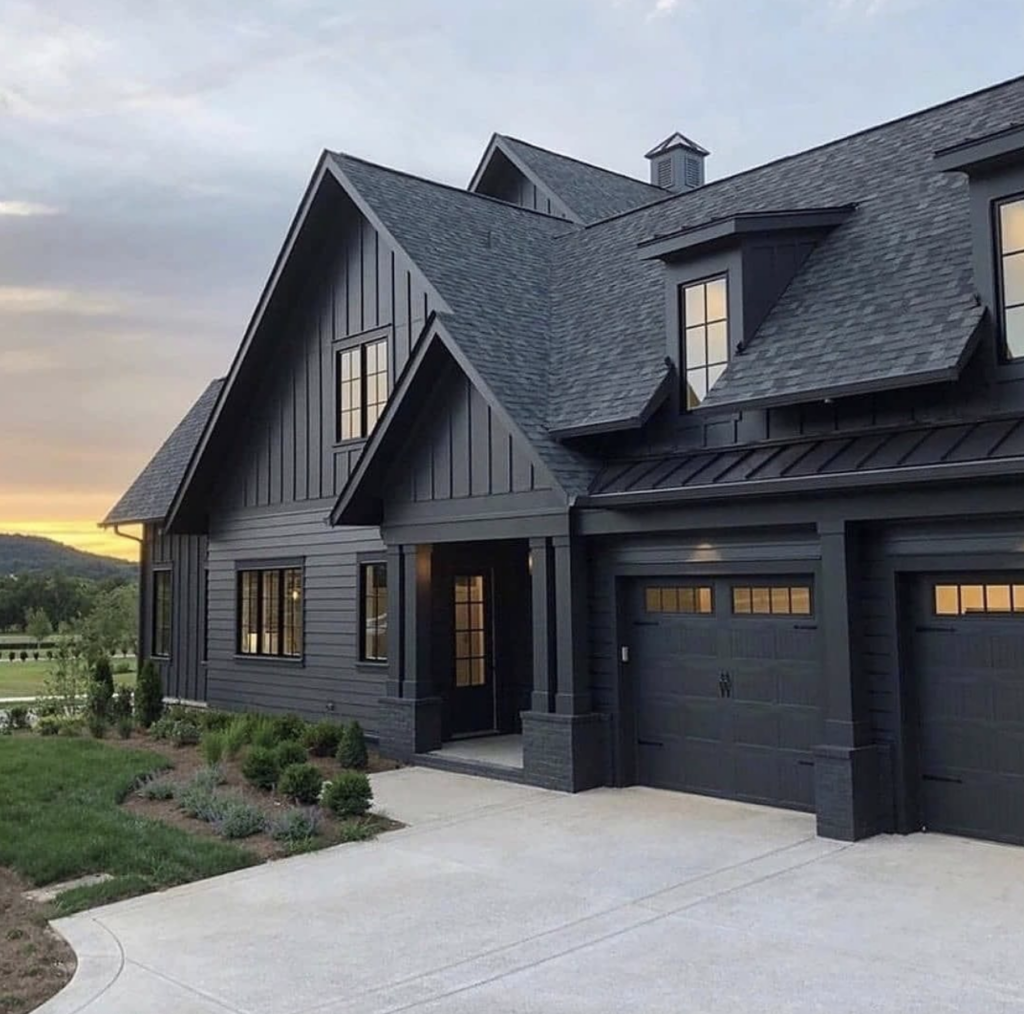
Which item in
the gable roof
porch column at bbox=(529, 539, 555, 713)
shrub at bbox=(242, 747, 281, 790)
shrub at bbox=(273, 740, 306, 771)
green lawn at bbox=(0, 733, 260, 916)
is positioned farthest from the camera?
the gable roof

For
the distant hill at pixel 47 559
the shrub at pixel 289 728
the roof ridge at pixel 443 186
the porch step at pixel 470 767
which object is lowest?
the porch step at pixel 470 767

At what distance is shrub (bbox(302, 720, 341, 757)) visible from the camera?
12.0 meters

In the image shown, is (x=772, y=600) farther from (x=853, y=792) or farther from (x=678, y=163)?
(x=678, y=163)

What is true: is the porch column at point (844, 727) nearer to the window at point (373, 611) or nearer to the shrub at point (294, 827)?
the shrub at point (294, 827)

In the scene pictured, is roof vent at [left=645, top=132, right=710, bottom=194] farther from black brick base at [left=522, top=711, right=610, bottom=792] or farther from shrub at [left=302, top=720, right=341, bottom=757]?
black brick base at [left=522, top=711, right=610, bottom=792]

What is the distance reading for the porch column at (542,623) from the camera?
1033 cm

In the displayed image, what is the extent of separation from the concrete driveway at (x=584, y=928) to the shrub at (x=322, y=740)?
357cm

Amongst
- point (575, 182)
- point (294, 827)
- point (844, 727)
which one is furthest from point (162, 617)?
point (844, 727)

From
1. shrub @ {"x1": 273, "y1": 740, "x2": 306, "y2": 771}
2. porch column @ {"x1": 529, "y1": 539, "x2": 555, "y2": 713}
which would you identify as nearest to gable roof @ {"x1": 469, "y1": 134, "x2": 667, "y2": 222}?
porch column @ {"x1": 529, "y1": 539, "x2": 555, "y2": 713}

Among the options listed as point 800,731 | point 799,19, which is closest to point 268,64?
point 799,19

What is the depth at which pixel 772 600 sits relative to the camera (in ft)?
29.7

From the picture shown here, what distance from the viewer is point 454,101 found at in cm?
1994

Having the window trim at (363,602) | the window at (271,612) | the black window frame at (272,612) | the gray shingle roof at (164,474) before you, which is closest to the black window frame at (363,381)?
the window trim at (363,602)

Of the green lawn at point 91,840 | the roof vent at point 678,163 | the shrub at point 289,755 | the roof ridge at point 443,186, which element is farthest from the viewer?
the roof vent at point 678,163
